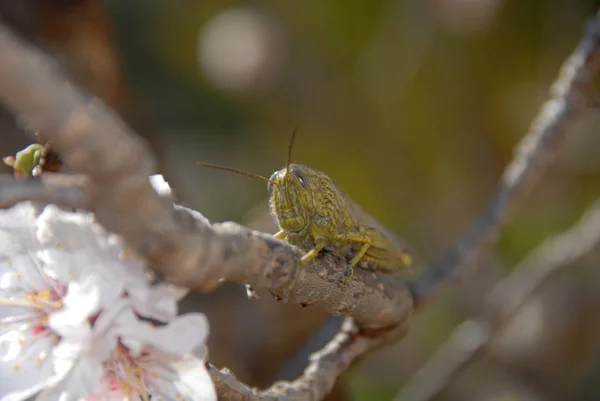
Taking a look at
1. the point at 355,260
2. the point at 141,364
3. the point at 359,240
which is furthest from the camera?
the point at 359,240

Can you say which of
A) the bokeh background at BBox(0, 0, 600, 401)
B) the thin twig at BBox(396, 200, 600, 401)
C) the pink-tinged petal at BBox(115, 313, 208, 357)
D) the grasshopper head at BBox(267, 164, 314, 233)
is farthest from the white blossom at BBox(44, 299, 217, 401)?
the bokeh background at BBox(0, 0, 600, 401)

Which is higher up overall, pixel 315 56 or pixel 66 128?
pixel 66 128

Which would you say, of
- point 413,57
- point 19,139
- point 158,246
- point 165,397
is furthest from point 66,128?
point 413,57

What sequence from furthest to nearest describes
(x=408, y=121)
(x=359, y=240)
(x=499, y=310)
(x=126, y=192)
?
(x=408, y=121), (x=499, y=310), (x=359, y=240), (x=126, y=192)

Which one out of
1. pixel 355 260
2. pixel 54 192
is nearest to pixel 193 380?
pixel 54 192

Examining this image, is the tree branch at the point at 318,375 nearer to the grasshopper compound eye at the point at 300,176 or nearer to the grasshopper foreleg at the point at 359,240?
the grasshopper foreleg at the point at 359,240

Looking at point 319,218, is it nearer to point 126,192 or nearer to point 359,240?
point 359,240

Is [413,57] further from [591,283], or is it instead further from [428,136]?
[591,283]
